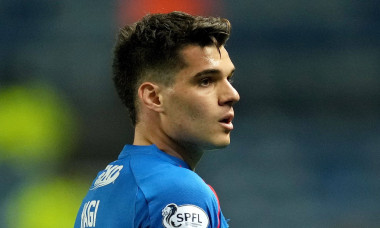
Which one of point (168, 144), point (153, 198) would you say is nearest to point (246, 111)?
point (168, 144)

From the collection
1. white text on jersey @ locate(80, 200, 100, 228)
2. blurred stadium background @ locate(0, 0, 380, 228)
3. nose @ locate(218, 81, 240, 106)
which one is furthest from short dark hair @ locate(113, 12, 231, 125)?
blurred stadium background @ locate(0, 0, 380, 228)

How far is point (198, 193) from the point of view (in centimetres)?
169

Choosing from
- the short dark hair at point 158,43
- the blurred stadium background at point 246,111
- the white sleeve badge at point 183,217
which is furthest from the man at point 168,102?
the blurred stadium background at point 246,111

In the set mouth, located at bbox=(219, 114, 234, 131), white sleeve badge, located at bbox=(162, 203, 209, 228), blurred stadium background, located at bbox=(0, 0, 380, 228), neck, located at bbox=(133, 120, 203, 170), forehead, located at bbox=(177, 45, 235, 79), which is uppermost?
blurred stadium background, located at bbox=(0, 0, 380, 228)

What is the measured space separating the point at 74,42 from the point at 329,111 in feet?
10.8

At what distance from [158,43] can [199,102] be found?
0.73 feet

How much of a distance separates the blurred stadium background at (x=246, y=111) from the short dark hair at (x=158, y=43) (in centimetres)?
497

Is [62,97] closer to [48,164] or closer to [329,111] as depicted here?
[48,164]

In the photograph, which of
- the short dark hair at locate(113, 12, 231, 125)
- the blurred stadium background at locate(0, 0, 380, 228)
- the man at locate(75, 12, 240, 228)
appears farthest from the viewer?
the blurred stadium background at locate(0, 0, 380, 228)

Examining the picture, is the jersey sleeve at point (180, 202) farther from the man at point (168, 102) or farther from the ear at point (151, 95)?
the ear at point (151, 95)

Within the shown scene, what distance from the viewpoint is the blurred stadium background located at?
719 centimetres

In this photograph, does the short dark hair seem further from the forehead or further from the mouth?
the mouth

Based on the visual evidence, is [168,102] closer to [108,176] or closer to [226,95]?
[226,95]

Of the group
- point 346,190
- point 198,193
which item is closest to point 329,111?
point 346,190
